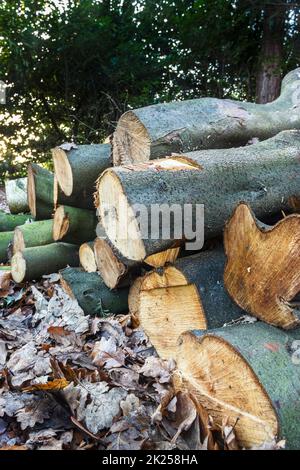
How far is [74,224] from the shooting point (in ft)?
11.0

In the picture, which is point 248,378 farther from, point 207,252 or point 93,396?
point 207,252

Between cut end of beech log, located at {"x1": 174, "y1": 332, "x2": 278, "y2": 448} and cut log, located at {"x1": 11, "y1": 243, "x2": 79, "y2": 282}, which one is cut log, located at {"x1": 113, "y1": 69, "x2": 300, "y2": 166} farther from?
cut end of beech log, located at {"x1": 174, "y1": 332, "x2": 278, "y2": 448}

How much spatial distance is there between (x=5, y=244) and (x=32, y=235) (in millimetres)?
493

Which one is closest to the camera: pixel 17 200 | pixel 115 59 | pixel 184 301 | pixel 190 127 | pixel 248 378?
pixel 248 378

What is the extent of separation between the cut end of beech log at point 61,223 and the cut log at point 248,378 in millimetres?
1801

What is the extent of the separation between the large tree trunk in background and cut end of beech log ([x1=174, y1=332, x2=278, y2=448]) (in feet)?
16.3

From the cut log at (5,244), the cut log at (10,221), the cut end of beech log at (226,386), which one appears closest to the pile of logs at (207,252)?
the cut end of beech log at (226,386)

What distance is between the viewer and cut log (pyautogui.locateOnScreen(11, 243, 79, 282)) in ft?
10.9

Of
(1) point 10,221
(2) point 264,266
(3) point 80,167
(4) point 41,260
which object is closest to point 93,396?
(2) point 264,266

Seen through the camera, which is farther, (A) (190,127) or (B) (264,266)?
(A) (190,127)

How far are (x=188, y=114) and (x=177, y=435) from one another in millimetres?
1920

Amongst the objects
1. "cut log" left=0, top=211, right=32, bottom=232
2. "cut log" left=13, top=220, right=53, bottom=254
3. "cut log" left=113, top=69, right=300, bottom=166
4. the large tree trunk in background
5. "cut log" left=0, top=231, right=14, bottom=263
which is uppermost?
the large tree trunk in background

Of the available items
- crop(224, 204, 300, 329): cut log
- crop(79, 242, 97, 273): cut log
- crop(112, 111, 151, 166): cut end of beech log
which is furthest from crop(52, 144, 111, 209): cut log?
crop(224, 204, 300, 329): cut log
